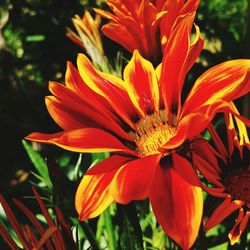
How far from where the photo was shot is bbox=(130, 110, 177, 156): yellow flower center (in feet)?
1.88

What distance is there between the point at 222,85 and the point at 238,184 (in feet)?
0.50

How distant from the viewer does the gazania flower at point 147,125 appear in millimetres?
407

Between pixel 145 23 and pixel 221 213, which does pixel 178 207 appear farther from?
pixel 145 23

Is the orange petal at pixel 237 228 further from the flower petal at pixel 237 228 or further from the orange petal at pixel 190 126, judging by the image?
the orange petal at pixel 190 126

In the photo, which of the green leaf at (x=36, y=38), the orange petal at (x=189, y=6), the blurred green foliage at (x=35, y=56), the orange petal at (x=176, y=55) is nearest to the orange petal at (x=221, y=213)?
the orange petal at (x=176, y=55)

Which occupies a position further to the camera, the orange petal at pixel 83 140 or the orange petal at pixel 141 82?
the orange petal at pixel 141 82

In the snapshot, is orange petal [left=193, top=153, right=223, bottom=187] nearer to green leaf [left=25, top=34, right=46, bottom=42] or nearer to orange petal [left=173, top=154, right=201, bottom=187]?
orange petal [left=173, top=154, right=201, bottom=187]

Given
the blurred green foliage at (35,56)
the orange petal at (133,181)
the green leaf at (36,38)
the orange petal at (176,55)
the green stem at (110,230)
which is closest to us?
the orange petal at (133,181)

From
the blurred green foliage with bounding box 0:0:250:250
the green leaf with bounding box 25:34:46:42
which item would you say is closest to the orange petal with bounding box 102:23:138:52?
the blurred green foliage with bounding box 0:0:250:250

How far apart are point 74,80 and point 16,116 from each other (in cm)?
80

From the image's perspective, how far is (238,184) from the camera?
57 cm

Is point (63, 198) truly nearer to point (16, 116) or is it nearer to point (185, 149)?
point (185, 149)

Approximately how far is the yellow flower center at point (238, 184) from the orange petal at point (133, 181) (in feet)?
0.53

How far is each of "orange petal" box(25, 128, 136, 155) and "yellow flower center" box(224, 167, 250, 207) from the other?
16 centimetres
